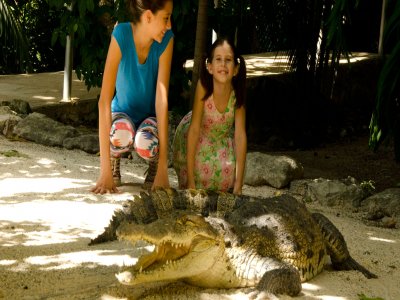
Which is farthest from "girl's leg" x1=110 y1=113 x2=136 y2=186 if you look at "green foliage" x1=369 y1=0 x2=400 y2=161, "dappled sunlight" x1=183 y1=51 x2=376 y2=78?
"dappled sunlight" x1=183 y1=51 x2=376 y2=78

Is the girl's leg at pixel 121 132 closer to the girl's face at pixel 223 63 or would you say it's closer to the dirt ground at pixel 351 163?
the girl's face at pixel 223 63

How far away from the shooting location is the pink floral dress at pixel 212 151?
5008 millimetres

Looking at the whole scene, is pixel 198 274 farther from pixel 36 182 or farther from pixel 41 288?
pixel 36 182

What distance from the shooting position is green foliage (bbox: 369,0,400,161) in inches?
242

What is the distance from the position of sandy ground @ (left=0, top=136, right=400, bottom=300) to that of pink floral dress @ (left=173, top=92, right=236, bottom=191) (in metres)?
0.59

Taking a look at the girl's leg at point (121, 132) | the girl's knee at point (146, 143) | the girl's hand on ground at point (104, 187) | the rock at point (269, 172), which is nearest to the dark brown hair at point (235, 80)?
the girl's knee at point (146, 143)

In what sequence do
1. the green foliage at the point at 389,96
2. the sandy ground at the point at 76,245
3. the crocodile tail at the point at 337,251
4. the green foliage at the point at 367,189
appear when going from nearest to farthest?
1. the sandy ground at the point at 76,245
2. the crocodile tail at the point at 337,251
3. the green foliage at the point at 389,96
4. the green foliage at the point at 367,189

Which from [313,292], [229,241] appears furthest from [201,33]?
[313,292]

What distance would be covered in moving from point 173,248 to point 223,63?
6.10ft

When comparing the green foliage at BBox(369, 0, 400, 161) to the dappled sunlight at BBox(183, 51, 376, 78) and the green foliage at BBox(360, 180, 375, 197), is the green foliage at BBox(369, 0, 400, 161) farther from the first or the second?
the dappled sunlight at BBox(183, 51, 376, 78)

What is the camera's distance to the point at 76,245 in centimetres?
414

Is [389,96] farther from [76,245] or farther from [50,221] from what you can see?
[76,245]

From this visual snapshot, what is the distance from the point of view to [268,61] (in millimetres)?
12258

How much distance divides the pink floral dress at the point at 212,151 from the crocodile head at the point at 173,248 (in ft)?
5.42
